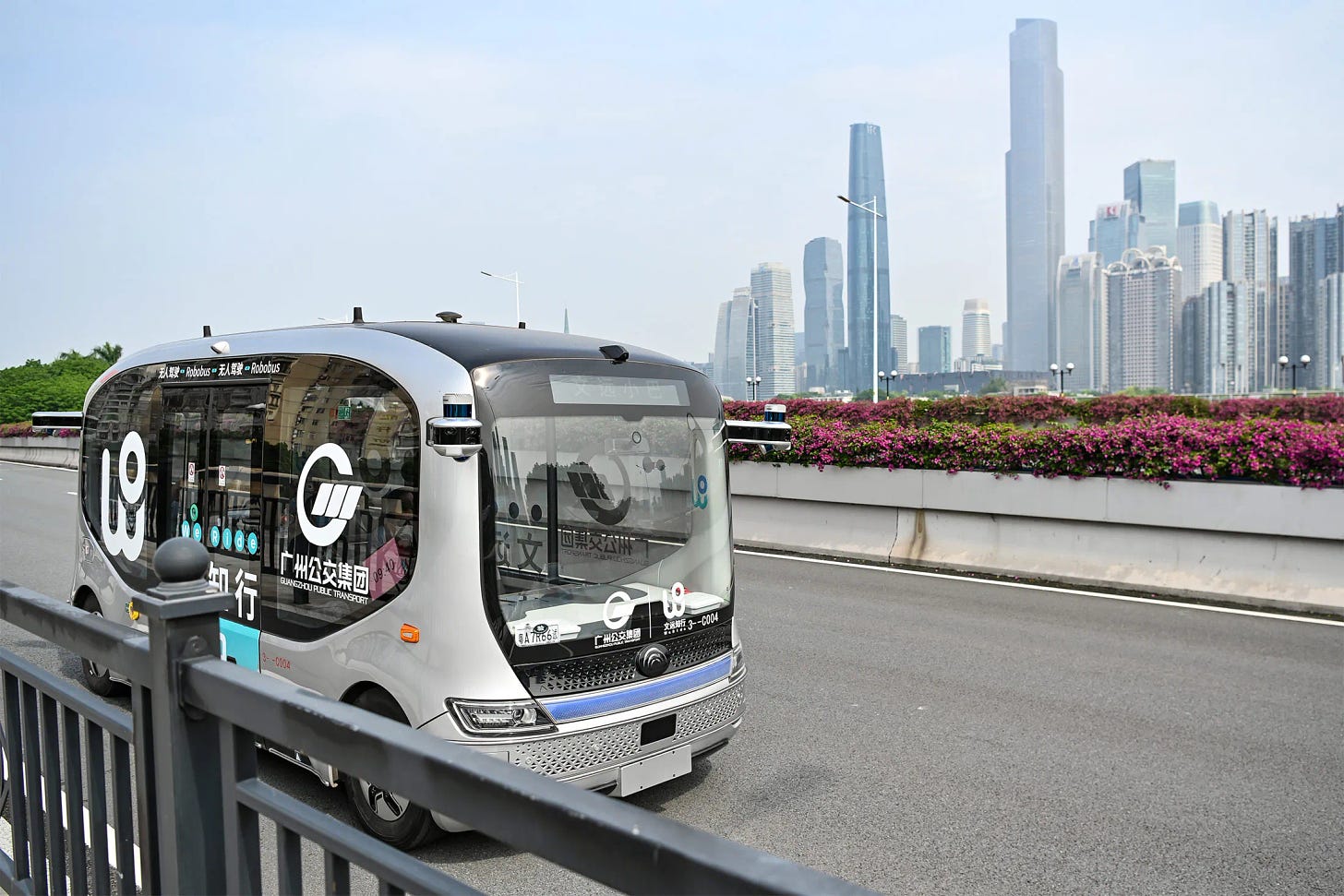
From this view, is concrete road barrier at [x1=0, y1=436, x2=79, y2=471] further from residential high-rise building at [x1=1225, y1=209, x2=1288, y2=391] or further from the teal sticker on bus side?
residential high-rise building at [x1=1225, y1=209, x2=1288, y2=391]

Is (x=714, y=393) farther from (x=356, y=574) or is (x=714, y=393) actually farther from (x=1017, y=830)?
(x=1017, y=830)

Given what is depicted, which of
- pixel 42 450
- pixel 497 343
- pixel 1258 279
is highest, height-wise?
pixel 1258 279

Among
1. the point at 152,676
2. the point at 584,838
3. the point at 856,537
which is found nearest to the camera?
the point at 584,838

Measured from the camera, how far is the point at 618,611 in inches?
189

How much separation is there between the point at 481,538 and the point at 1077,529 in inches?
342

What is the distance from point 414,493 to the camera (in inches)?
178

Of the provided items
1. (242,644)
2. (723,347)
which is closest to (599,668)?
(242,644)

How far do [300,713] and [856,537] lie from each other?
38.4 ft

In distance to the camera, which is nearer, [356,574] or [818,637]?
[356,574]

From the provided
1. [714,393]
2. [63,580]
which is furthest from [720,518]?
[63,580]

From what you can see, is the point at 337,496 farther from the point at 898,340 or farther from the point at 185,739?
the point at 898,340

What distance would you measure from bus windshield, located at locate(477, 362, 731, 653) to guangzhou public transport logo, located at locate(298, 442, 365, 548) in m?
0.86

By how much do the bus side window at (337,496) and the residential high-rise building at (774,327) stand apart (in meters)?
76.0

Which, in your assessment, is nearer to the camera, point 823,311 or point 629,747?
point 629,747
